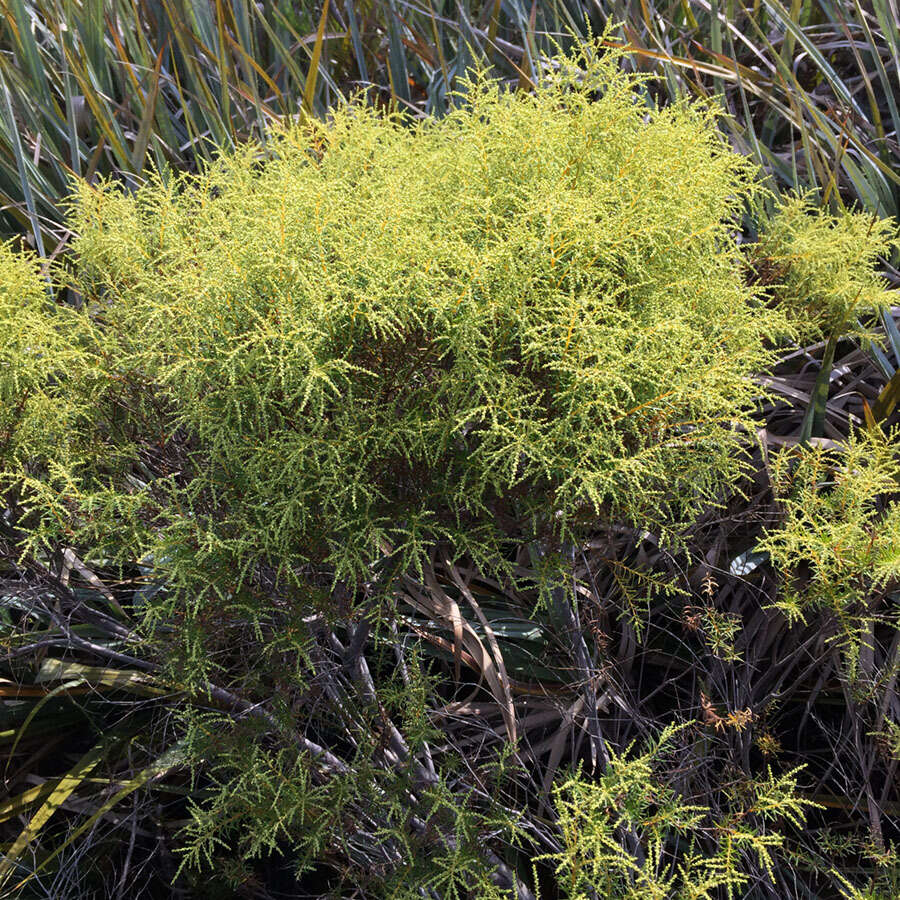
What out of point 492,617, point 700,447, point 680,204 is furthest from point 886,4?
point 492,617

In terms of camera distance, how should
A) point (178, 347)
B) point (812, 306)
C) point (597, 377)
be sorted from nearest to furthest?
1. point (597, 377)
2. point (178, 347)
3. point (812, 306)

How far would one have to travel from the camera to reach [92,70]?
8.67ft

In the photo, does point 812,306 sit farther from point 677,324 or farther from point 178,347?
point 178,347

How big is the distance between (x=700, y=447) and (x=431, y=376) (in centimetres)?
43

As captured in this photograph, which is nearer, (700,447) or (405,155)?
(700,447)

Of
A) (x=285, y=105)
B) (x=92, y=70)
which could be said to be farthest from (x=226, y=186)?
(x=92, y=70)

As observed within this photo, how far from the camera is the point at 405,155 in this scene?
1378 mm

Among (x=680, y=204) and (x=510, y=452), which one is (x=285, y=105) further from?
(x=510, y=452)

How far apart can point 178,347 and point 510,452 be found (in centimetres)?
50

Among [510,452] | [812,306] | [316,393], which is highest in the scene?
[316,393]

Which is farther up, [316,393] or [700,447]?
[316,393]

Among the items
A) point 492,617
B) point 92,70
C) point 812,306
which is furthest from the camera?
point 92,70

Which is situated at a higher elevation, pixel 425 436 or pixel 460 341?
pixel 460 341

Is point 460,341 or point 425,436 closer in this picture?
point 460,341
